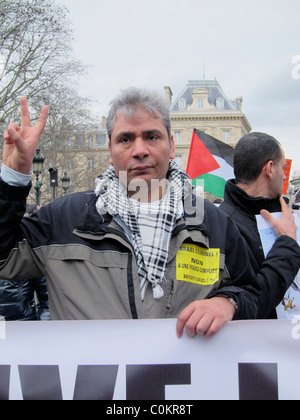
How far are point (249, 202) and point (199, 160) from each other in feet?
8.96

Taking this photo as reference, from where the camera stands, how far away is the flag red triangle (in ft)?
16.1

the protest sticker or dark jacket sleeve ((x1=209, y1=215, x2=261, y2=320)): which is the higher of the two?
the protest sticker

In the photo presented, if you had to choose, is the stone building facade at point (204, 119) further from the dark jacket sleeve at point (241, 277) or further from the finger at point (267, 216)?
the dark jacket sleeve at point (241, 277)

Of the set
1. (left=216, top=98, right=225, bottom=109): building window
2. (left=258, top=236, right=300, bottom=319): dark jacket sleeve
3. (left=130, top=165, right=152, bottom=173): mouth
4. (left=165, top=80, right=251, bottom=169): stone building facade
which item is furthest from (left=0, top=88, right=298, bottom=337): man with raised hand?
(left=216, top=98, right=225, bottom=109): building window

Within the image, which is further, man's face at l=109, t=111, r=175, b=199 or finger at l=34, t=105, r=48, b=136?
man's face at l=109, t=111, r=175, b=199

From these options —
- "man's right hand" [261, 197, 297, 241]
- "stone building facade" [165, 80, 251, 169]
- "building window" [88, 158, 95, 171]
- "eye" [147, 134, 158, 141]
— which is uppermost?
"stone building facade" [165, 80, 251, 169]

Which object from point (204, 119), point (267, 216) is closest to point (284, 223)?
point (267, 216)

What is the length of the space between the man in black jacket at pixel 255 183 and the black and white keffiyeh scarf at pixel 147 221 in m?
0.60

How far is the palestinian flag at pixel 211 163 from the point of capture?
4.87 metres

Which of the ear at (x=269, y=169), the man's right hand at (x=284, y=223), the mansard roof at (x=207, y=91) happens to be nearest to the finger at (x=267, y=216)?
the man's right hand at (x=284, y=223)

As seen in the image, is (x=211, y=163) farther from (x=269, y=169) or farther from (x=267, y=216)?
(x=267, y=216)

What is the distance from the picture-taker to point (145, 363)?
5.30ft

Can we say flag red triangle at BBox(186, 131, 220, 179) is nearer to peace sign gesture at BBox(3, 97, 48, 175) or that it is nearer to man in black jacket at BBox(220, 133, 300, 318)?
man in black jacket at BBox(220, 133, 300, 318)
